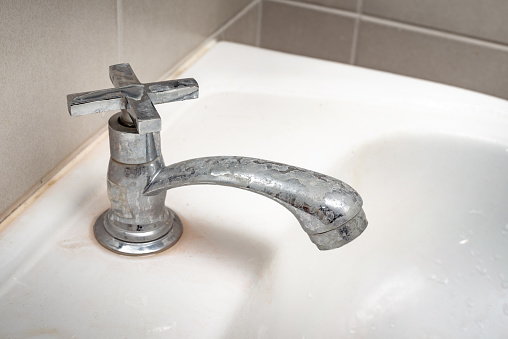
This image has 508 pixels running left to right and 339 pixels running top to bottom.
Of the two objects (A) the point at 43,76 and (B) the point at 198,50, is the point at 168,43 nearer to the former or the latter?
(B) the point at 198,50

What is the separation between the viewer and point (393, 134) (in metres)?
0.49

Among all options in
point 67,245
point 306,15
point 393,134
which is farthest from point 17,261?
point 306,15

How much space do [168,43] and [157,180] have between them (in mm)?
224

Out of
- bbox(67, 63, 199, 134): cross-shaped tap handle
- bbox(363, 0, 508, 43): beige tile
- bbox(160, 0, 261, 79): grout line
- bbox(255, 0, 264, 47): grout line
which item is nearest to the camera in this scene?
bbox(67, 63, 199, 134): cross-shaped tap handle

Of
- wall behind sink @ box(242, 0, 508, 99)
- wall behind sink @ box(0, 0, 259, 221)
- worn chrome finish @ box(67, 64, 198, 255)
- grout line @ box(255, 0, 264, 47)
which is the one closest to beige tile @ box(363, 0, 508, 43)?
wall behind sink @ box(242, 0, 508, 99)

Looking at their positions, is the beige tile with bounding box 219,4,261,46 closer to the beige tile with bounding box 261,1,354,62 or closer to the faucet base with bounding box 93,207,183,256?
the beige tile with bounding box 261,1,354,62

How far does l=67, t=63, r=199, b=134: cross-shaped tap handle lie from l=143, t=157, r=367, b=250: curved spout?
0.13 ft

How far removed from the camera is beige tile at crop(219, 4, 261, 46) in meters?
0.67

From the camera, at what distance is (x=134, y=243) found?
13.5 inches

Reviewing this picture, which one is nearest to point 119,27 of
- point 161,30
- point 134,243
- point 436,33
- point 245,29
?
point 161,30

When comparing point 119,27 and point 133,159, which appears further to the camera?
point 119,27

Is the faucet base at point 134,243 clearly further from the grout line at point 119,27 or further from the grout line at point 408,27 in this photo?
the grout line at point 408,27

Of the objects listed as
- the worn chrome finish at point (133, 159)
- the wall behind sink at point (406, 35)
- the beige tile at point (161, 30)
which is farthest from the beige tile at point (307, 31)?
the worn chrome finish at point (133, 159)

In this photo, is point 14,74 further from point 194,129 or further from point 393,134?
point 393,134
